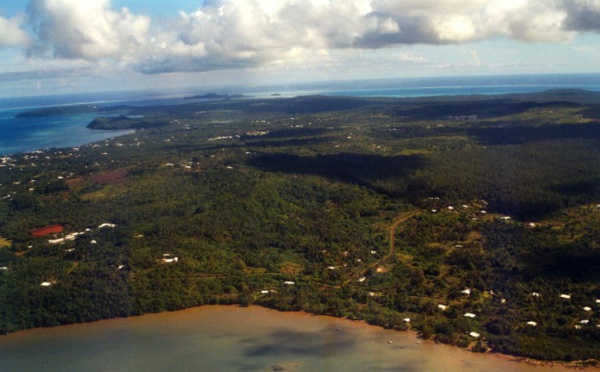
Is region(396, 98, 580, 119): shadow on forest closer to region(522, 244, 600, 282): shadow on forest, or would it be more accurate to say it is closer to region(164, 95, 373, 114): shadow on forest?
region(164, 95, 373, 114): shadow on forest

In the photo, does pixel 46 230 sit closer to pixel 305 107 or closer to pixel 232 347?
pixel 232 347

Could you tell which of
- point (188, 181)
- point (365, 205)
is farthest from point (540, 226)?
point (188, 181)

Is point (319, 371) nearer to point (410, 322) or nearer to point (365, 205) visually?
point (410, 322)

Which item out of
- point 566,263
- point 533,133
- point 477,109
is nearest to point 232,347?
point 566,263

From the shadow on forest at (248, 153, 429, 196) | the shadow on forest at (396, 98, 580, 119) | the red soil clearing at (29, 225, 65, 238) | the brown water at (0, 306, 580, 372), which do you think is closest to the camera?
the brown water at (0, 306, 580, 372)

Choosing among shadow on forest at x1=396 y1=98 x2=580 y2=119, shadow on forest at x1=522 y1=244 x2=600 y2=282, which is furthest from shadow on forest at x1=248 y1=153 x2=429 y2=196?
shadow on forest at x1=396 y1=98 x2=580 y2=119

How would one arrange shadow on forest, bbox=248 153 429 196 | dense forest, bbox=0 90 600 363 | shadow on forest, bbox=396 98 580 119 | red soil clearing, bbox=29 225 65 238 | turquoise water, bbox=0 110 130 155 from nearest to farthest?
dense forest, bbox=0 90 600 363 < red soil clearing, bbox=29 225 65 238 < shadow on forest, bbox=248 153 429 196 < turquoise water, bbox=0 110 130 155 < shadow on forest, bbox=396 98 580 119
